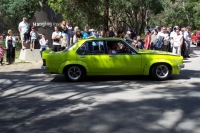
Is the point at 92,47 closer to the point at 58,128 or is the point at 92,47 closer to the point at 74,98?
the point at 74,98

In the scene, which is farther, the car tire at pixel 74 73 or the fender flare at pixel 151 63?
the car tire at pixel 74 73

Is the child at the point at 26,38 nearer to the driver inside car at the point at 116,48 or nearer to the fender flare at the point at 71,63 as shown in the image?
the fender flare at the point at 71,63

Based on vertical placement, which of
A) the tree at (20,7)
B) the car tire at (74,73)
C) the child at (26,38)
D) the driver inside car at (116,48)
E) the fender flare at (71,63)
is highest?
the tree at (20,7)

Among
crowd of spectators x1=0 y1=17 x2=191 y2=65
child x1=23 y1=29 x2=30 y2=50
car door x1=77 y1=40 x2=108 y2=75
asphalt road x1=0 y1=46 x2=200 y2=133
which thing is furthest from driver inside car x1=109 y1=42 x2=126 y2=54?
child x1=23 y1=29 x2=30 y2=50

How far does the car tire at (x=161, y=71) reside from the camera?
36.9ft

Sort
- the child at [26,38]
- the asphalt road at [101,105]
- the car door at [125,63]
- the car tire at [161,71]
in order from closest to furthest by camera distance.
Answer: the asphalt road at [101,105]
the car door at [125,63]
the car tire at [161,71]
the child at [26,38]

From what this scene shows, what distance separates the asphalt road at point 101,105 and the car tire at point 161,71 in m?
0.26

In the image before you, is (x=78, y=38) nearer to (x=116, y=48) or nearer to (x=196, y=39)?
(x=116, y=48)

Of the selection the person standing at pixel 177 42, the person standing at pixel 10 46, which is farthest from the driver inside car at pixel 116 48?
the person standing at pixel 10 46

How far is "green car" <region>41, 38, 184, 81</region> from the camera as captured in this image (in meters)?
11.1

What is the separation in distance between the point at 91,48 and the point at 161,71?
2.46m

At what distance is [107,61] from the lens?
11.2m

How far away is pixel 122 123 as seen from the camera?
6.50 meters

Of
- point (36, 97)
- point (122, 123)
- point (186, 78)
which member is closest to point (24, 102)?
point (36, 97)
